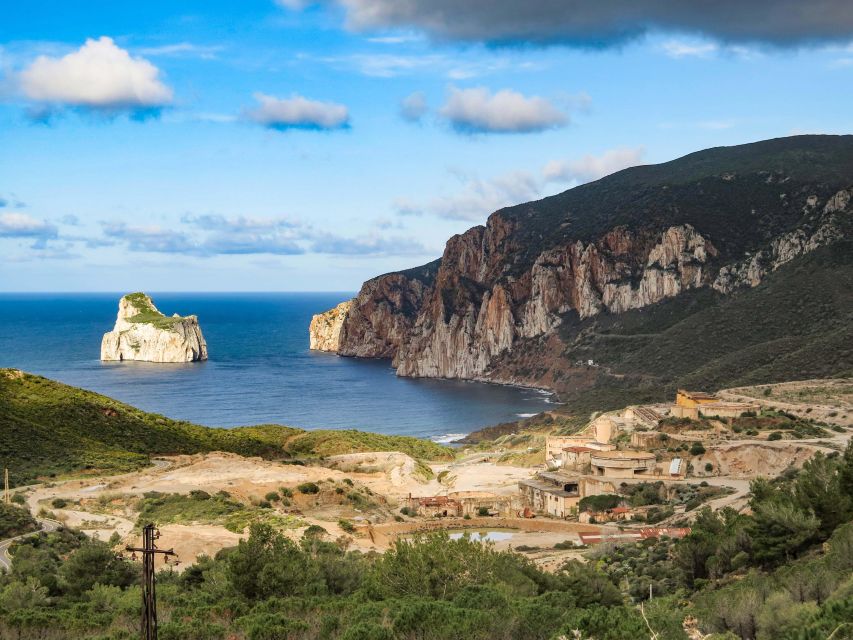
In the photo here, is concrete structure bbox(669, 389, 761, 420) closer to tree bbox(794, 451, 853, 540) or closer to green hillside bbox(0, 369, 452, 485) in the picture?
green hillside bbox(0, 369, 452, 485)

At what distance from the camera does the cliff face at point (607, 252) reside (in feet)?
354

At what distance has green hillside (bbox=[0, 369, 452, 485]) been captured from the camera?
142ft

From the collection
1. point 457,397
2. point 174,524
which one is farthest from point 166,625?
point 457,397

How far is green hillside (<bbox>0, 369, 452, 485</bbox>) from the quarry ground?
10.6 feet

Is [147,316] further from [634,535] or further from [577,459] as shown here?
[634,535]

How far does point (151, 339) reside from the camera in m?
139

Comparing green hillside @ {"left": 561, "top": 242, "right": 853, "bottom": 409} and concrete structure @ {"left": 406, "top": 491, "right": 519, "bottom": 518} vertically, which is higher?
green hillside @ {"left": 561, "top": 242, "right": 853, "bottom": 409}

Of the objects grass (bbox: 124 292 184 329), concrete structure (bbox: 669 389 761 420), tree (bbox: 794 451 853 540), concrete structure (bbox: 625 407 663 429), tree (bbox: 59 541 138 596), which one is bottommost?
concrete structure (bbox: 625 407 663 429)

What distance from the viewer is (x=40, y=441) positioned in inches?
1790

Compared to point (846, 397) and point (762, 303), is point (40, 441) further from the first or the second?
point (762, 303)

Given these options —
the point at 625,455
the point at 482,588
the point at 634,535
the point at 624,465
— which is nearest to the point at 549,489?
the point at 624,465

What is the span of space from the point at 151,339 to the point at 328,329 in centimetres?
3829

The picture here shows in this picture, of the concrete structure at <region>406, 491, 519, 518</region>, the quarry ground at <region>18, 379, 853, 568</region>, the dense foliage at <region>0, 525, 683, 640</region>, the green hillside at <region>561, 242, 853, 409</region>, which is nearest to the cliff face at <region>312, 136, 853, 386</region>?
the green hillside at <region>561, 242, 853, 409</region>

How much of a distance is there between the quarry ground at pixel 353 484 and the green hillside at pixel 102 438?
3.24 m
